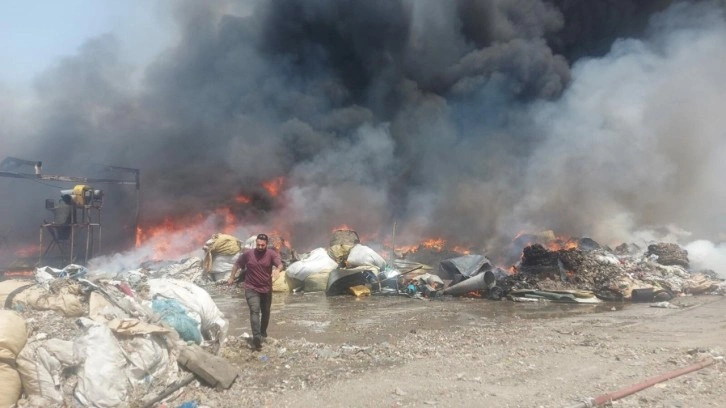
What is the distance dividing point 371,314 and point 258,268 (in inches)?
118

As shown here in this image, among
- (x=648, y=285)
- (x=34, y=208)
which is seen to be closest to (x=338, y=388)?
(x=648, y=285)

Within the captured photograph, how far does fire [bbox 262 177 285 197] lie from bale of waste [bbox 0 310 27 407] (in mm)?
17786

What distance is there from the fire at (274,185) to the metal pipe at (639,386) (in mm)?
18405

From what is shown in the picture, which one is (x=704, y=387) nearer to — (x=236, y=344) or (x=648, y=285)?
(x=236, y=344)

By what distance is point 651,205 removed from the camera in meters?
18.2

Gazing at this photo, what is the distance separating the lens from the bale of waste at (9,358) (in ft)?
10.8

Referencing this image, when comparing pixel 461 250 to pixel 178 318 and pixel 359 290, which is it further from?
pixel 178 318

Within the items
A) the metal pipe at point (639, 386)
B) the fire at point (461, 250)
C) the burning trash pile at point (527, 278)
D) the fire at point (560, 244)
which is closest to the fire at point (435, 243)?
the fire at point (461, 250)

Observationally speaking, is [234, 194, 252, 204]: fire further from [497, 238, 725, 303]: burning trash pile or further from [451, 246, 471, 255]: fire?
[497, 238, 725, 303]: burning trash pile

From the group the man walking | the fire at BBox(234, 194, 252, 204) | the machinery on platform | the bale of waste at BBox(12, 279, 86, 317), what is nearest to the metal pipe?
the man walking

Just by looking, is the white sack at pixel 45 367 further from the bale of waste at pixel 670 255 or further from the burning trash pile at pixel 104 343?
the bale of waste at pixel 670 255

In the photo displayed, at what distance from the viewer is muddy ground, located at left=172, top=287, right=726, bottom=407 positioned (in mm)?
3688

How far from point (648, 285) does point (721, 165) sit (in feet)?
41.7

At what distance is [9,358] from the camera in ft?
11.0
